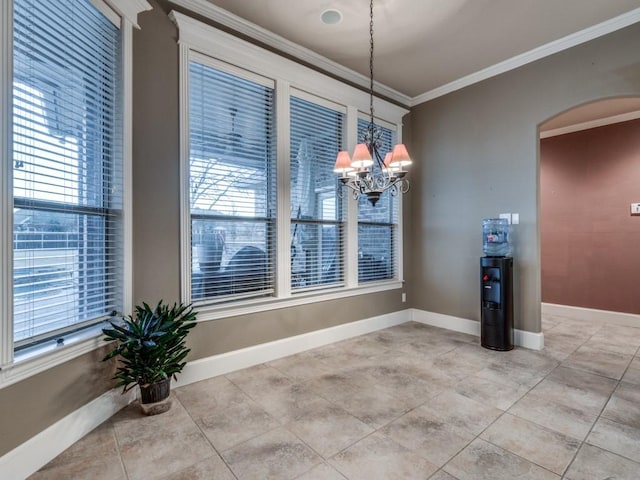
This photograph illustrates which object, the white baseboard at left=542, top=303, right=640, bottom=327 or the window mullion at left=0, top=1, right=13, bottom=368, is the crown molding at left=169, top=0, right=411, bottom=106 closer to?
the window mullion at left=0, top=1, right=13, bottom=368

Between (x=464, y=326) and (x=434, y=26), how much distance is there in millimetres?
3504

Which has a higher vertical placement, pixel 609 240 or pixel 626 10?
pixel 626 10

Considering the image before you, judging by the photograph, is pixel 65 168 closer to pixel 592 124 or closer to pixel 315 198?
pixel 315 198

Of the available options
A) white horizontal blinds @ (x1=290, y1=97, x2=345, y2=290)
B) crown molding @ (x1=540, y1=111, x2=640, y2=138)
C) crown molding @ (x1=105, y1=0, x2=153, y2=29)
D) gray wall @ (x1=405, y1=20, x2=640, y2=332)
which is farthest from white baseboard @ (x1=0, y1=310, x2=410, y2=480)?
crown molding @ (x1=540, y1=111, x2=640, y2=138)

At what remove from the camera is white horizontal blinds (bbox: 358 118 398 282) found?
435 cm

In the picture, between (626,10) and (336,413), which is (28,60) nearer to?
(336,413)

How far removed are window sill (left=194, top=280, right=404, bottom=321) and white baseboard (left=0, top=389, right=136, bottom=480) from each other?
0.87 meters

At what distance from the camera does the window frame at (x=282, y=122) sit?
280 centimetres

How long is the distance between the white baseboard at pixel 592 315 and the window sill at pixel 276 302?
302 cm

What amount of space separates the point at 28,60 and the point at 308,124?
2.45m

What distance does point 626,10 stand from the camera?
2.95 metres

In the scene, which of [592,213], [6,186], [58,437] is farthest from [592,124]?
[58,437]

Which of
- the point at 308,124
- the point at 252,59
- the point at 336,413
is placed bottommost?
the point at 336,413

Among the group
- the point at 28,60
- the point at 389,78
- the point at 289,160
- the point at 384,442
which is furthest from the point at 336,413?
the point at 389,78
